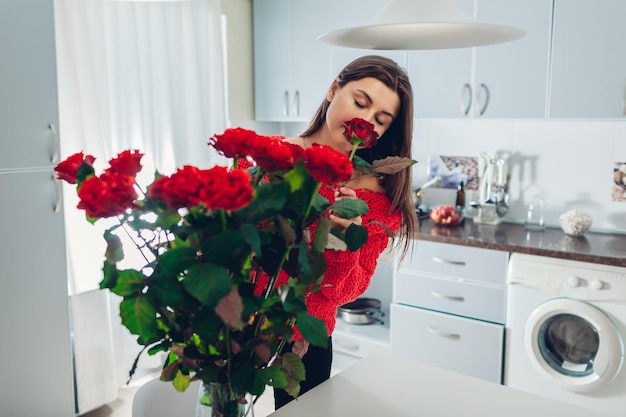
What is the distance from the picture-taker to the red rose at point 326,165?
0.71 meters

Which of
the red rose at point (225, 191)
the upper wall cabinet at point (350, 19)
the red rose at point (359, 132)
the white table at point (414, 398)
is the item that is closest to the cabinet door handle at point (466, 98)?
the upper wall cabinet at point (350, 19)

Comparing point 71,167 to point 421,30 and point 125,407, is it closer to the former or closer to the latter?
point 421,30

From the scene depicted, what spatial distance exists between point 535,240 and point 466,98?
74 centimetres

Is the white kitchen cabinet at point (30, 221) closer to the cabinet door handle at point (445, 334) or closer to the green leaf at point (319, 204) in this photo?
the cabinet door handle at point (445, 334)

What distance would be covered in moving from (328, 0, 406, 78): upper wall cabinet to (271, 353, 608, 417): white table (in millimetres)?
2054

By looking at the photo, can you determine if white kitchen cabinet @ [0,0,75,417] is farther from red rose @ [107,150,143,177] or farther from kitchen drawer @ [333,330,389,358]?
red rose @ [107,150,143,177]

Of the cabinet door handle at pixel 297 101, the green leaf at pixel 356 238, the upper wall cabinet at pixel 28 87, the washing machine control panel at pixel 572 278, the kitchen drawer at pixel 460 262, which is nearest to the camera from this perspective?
the green leaf at pixel 356 238

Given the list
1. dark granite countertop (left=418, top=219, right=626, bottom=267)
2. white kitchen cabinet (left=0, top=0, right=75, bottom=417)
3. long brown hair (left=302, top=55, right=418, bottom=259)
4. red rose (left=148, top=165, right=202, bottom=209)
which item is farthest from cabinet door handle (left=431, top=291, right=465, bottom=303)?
red rose (left=148, top=165, right=202, bottom=209)

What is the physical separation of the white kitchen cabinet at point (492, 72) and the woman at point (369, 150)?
145 centimetres

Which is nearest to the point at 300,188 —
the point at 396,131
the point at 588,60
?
the point at 396,131

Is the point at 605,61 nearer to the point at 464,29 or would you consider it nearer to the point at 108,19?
the point at 464,29

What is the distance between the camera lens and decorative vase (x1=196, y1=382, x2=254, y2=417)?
80cm

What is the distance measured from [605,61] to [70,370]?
2.62 meters

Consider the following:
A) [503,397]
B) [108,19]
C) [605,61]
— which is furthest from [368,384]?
[108,19]
